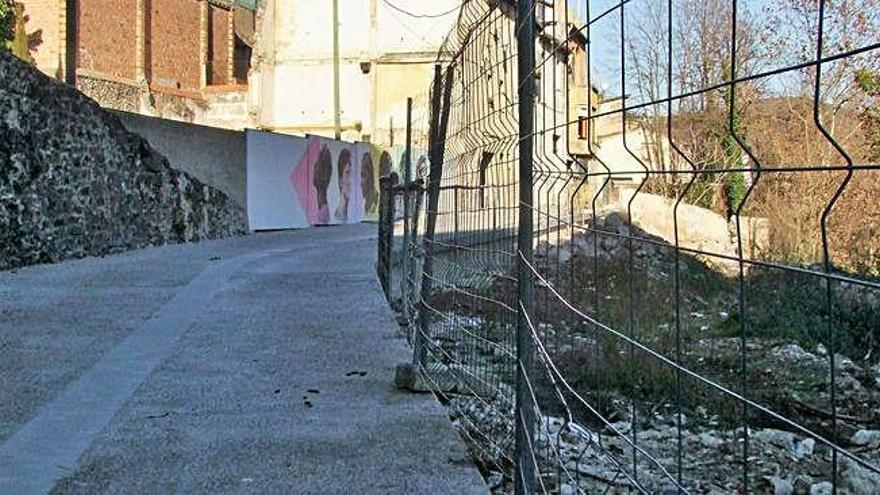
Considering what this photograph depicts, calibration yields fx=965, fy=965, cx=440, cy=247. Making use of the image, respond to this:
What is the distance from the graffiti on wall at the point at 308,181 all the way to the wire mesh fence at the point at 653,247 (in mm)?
10376

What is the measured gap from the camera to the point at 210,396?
5.86 meters

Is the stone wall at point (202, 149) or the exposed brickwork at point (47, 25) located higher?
the exposed brickwork at point (47, 25)

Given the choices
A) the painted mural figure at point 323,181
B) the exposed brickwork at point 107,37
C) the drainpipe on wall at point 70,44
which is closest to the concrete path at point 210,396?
the painted mural figure at point 323,181

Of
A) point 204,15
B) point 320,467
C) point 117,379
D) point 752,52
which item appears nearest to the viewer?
point 752,52

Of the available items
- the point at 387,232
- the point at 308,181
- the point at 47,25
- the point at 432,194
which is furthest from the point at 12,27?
the point at 432,194

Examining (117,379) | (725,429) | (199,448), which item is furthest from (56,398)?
(725,429)

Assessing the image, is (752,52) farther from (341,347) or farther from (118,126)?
(118,126)

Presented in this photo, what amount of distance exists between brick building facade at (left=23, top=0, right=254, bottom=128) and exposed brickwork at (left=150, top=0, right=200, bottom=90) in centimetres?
4

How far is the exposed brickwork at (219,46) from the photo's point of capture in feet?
143

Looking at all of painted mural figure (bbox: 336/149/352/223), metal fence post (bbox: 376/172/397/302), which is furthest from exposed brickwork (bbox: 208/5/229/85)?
metal fence post (bbox: 376/172/397/302)

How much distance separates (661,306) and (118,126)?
9289 mm

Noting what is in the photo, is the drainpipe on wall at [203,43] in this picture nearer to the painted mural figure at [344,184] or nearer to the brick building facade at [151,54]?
the brick building facade at [151,54]

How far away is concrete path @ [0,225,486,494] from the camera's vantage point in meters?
4.42

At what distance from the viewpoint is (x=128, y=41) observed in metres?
37.0
